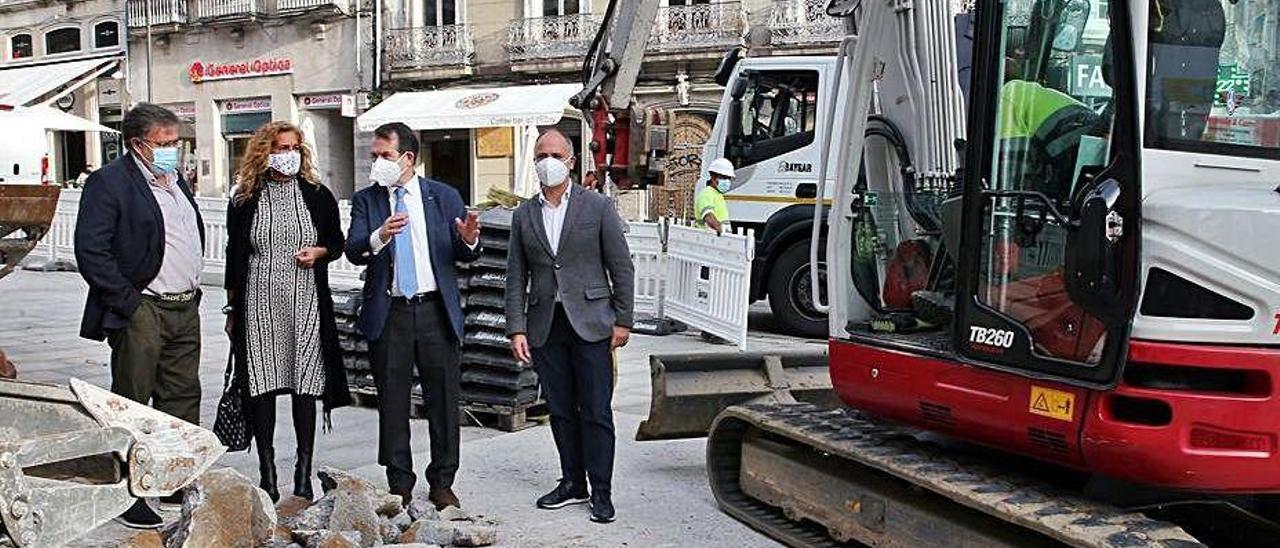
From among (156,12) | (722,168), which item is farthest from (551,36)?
(722,168)

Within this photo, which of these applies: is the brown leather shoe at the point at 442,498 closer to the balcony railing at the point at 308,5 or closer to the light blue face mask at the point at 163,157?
the light blue face mask at the point at 163,157

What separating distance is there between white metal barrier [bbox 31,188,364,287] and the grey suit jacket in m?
7.23

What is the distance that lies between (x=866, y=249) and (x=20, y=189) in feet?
13.2

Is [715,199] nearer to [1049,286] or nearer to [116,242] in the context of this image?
[116,242]

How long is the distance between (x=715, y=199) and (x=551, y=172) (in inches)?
242

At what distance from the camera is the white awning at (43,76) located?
100ft

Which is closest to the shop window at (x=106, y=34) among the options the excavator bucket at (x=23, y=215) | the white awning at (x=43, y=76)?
the white awning at (x=43, y=76)

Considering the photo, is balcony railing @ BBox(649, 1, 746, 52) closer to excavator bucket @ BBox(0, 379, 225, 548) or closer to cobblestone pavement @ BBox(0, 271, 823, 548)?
cobblestone pavement @ BBox(0, 271, 823, 548)

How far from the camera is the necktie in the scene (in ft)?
18.8

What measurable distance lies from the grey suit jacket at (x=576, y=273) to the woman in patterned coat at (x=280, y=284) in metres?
0.90

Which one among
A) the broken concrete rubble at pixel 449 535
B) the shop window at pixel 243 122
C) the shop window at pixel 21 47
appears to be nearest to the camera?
the broken concrete rubble at pixel 449 535

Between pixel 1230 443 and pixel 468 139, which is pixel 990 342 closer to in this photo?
pixel 1230 443

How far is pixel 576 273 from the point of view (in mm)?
5758

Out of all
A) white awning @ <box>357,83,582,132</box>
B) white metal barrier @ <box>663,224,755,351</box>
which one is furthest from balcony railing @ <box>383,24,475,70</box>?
white metal barrier @ <box>663,224,755,351</box>
